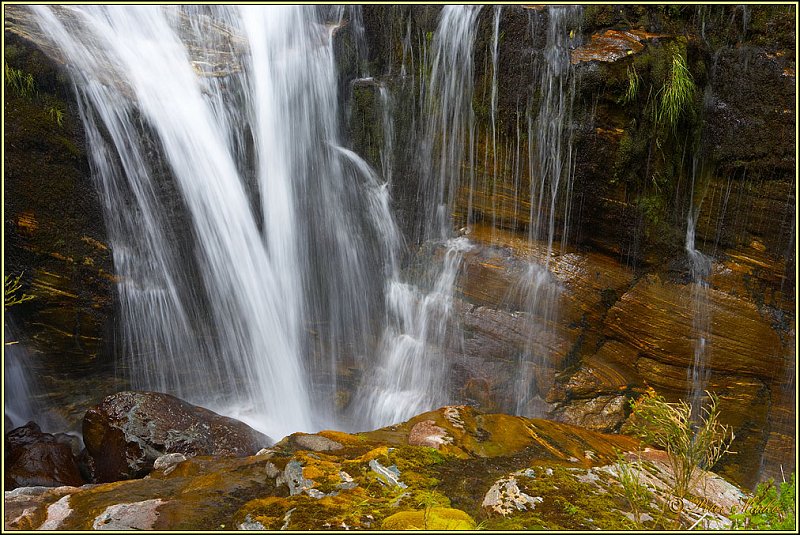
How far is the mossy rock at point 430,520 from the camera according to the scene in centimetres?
310

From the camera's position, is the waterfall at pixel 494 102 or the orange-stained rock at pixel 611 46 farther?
the waterfall at pixel 494 102

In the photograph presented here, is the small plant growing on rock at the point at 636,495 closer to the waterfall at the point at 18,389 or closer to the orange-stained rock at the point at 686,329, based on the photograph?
the orange-stained rock at the point at 686,329

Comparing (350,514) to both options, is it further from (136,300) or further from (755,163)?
(755,163)

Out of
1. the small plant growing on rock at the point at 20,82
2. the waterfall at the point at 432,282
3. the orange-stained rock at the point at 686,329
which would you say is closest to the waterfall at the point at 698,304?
the orange-stained rock at the point at 686,329

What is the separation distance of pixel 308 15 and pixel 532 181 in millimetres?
5628

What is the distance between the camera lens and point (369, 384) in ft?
29.1

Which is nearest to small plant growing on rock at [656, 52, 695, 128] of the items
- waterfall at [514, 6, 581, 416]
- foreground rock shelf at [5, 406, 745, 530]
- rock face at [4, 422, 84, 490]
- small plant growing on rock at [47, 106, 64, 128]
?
waterfall at [514, 6, 581, 416]

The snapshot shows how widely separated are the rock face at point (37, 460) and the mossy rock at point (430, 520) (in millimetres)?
5832

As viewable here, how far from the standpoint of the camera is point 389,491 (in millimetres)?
3654

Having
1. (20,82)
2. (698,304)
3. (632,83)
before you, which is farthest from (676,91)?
(20,82)

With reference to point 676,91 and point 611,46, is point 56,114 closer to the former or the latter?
point 611,46

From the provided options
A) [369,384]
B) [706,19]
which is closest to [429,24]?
[706,19]

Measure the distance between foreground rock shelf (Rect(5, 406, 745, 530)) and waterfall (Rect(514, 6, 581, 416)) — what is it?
2.99 m

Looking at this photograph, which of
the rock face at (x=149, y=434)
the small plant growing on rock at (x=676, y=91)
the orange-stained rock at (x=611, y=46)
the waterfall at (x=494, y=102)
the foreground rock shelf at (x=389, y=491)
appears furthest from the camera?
the waterfall at (x=494, y=102)
